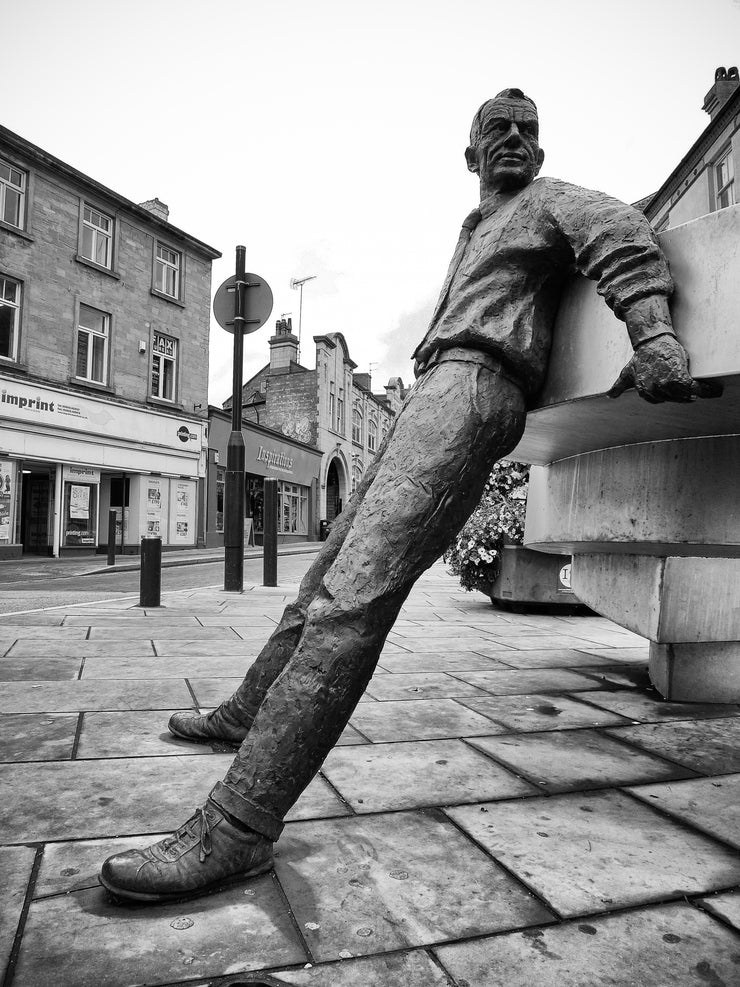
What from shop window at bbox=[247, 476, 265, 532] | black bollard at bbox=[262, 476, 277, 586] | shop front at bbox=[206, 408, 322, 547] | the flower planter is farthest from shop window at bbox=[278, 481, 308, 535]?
the flower planter

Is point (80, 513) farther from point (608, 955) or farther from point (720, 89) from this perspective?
point (720, 89)

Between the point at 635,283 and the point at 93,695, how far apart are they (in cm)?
266

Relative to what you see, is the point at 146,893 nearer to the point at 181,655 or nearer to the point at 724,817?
the point at 724,817

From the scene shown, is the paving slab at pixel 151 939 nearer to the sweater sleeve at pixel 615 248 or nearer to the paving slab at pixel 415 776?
the paving slab at pixel 415 776

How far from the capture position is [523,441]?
2.48m

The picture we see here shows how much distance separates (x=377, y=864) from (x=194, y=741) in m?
1.06

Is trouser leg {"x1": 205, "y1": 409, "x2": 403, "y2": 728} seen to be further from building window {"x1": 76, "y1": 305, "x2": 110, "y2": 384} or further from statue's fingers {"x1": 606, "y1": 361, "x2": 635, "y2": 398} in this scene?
building window {"x1": 76, "y1": 305, "x2": 110, "y2": 384}

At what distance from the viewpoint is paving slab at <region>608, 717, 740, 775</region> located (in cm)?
238

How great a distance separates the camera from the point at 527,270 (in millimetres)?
1805

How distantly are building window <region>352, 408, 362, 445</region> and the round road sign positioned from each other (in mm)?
31906

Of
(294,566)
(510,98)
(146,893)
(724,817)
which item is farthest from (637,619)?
(294,566)

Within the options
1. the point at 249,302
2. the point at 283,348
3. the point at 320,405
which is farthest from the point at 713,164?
the point at 283,348

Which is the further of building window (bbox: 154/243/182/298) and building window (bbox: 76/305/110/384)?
building window (bbox: 154/243/182/298)

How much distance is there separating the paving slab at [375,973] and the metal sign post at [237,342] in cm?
687
